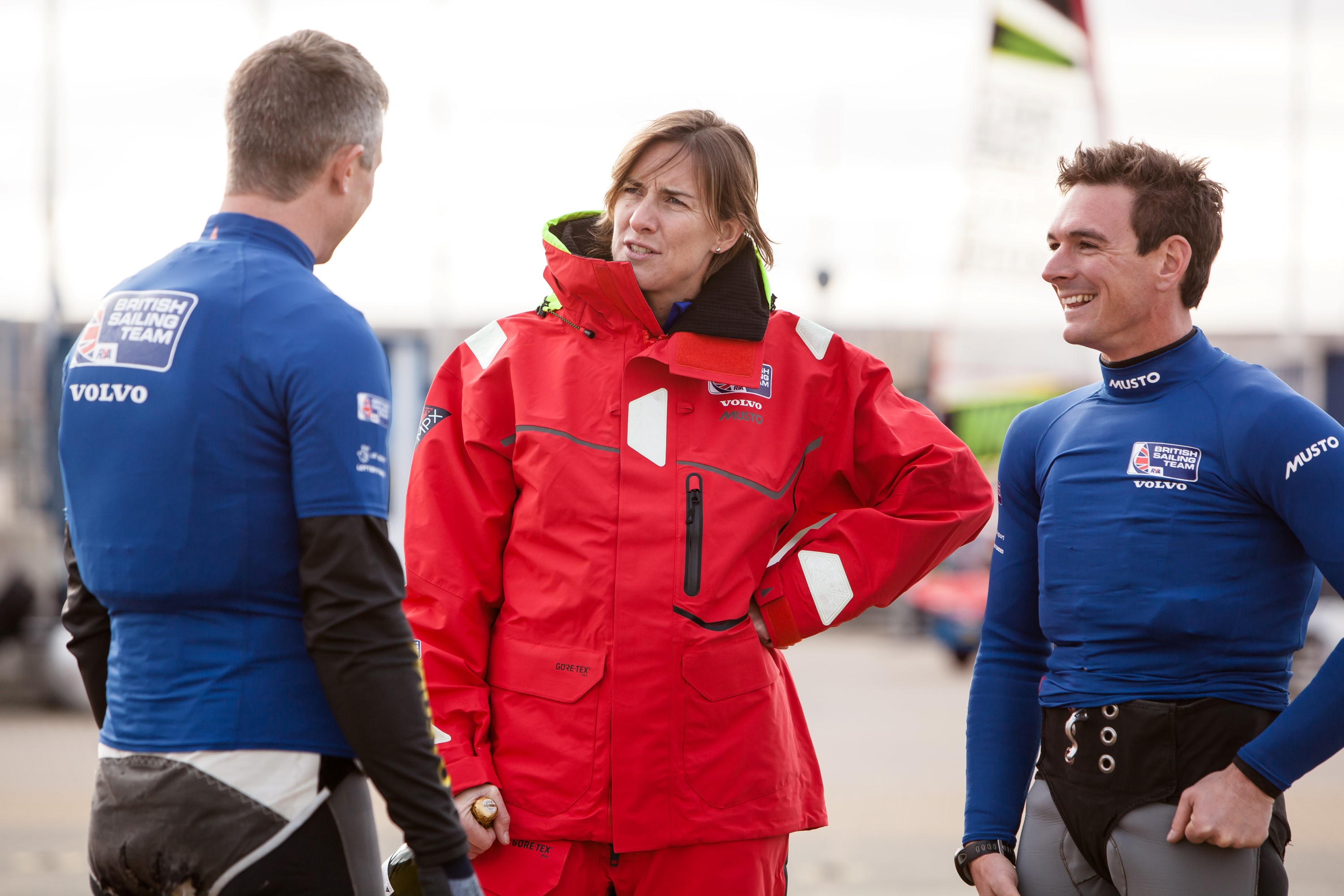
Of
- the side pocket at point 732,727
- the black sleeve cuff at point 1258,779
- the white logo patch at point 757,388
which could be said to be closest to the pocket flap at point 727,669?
the side pocket at point 732,727

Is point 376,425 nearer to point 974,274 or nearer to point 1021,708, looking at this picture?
point 1021,708

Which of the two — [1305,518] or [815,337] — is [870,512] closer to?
[815,337]

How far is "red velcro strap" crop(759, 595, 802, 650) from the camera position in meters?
2.69

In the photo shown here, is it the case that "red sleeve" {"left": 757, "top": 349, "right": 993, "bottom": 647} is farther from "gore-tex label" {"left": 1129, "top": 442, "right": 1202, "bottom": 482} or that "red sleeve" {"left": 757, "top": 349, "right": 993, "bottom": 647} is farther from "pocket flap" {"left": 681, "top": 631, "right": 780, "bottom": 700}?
"gore-tex label" {"left": 1129, "top": 442, "right": 1202, "bottom": 482}

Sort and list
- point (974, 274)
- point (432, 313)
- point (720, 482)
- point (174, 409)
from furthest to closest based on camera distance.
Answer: point (432, 313) < point (974, 274) < point (720, 482) < point (174, 409)

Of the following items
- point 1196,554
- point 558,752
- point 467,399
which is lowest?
point 558,752

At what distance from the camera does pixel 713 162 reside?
2840 mm

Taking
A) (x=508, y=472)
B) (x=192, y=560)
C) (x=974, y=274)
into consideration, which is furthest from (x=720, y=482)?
(x=974, y=274)

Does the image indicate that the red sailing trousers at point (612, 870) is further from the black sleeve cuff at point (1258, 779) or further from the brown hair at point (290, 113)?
the brown hair at point (290, 113)

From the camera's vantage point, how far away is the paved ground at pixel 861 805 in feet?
22.4

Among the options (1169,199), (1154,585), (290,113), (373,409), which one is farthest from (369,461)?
(1169,199)

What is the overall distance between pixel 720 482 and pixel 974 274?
12.2 meters

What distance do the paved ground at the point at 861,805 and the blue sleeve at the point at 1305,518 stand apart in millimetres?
4540

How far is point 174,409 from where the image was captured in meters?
1.95
